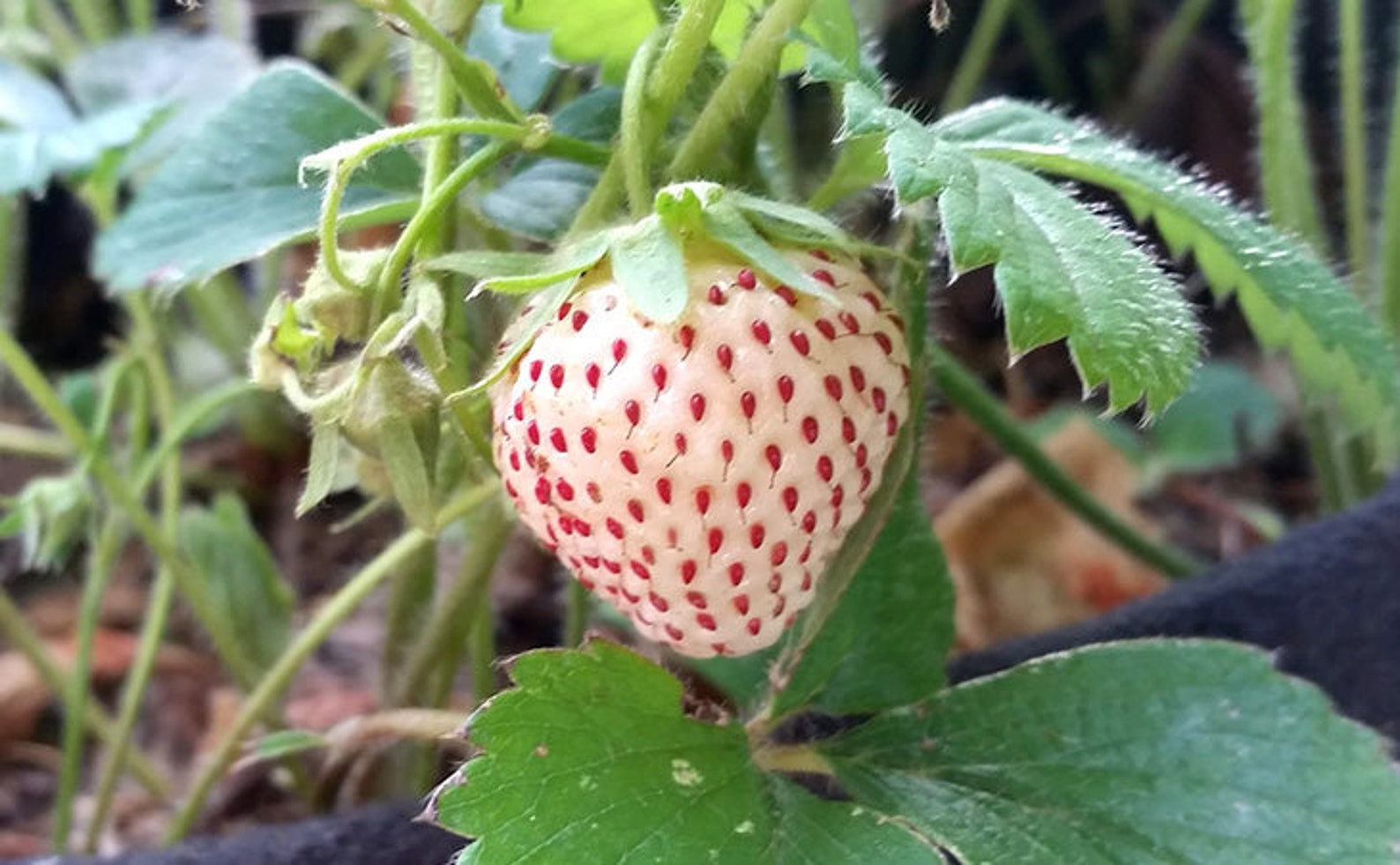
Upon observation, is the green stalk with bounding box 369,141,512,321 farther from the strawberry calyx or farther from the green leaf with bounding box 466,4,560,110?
the green leaf with bounding box 466,4,560,110

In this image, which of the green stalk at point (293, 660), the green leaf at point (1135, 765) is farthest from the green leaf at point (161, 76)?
the green leaf at point (1135, 765)

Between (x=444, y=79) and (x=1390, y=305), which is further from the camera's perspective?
(x=1390, y=305)

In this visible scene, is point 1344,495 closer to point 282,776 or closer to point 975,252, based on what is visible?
point 975,252

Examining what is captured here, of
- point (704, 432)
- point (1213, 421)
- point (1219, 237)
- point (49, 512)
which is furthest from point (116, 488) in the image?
point (1213, 421)

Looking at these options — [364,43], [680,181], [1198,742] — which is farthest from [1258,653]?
[364,43]

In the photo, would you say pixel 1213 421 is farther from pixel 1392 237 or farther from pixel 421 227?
pixel 421 227
